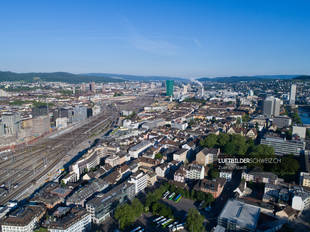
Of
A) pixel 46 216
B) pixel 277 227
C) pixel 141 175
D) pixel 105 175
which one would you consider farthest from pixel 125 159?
pixel 277 227

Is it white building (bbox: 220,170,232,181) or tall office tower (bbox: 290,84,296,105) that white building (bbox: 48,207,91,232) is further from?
tall office tower (bbox: 290,84,296,105)

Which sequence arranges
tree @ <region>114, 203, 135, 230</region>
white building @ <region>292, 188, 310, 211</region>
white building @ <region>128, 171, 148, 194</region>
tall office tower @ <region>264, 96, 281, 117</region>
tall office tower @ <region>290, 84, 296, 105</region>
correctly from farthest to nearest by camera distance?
tall office tower @ <region>290, 84, 296, 105</region> < tall office tower @ <region>264, 96, 281, 117</region> < white building @ <region>128, 171, 148, 194</region> < white building @ <region>292, 188, 310, 211</region> < tree @ <region>114, 203, 135, 230</region>

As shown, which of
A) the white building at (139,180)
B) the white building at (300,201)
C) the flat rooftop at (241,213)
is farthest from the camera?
the white building at (139,180)

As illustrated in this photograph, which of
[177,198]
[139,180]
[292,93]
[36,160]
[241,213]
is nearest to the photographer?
[241,213]

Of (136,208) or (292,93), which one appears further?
(292,93)

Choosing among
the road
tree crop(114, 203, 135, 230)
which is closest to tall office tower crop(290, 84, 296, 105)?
the road

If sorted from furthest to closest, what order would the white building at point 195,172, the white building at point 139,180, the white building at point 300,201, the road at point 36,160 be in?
the road at point 36,160 < the white building at point 195,172 < the white building at point 139,180 < the white building at point 300,201

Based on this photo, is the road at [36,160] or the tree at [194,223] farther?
the road at [36,160]

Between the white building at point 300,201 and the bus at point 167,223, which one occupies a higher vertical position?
the white building at point 300,201

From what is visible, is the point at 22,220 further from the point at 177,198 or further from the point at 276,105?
the point at 276,105

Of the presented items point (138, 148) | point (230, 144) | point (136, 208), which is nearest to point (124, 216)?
point (136, 208)

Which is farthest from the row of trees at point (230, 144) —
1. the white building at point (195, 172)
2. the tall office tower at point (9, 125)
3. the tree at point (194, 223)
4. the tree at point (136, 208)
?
the tall office tower at point (9, 125)

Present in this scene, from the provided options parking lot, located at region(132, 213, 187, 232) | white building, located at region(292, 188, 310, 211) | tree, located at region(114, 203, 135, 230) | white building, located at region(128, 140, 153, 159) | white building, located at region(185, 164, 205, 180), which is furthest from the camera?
white building, located at region(128, 140, 153, 159)

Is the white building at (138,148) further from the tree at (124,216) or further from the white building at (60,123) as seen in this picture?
the white building at (60,123)
